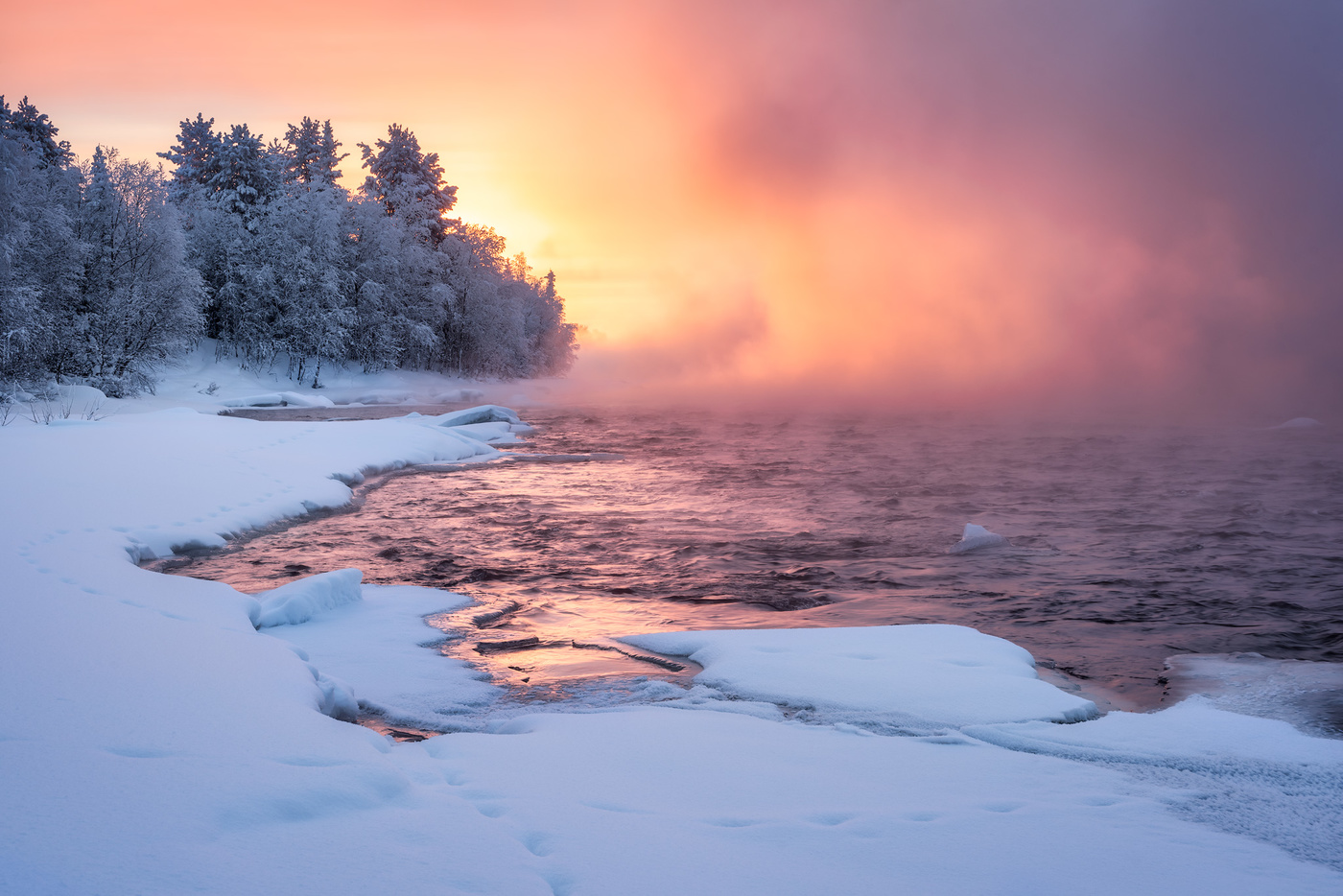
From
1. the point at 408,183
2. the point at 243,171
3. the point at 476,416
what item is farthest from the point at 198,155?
the point at 476,416

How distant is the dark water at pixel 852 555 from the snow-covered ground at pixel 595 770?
1.04 meters

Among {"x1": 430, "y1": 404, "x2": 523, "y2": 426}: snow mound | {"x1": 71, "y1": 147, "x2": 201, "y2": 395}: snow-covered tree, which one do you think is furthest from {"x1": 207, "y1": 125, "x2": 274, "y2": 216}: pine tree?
{"x1": 430, "y1": 404, "x2": 523, "y2": 426}: snow mound

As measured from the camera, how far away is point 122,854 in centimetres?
270

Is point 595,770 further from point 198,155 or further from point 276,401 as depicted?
point 198,155

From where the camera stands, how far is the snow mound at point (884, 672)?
5.46 m

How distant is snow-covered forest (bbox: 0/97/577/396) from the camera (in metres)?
32.7

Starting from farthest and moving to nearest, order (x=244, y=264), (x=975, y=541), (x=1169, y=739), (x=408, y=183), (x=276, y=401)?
(x=408, y=183) → (x=244, y=264) → (x=276, y=401) → (x=975, y=541) → (x=1169, y=739)

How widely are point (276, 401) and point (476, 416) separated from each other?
1356cm

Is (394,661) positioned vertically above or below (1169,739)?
below

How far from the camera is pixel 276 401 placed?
3722cm

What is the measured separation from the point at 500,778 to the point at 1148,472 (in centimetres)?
2195

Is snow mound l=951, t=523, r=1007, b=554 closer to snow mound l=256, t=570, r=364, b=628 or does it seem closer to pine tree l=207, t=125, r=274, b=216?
snow mound l=256, t=570, r=364, b=628

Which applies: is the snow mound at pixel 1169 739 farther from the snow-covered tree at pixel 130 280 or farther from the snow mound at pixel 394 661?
the snow-covered tree at pixel 130 280

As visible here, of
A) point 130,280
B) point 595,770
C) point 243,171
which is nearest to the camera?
point 595,770
